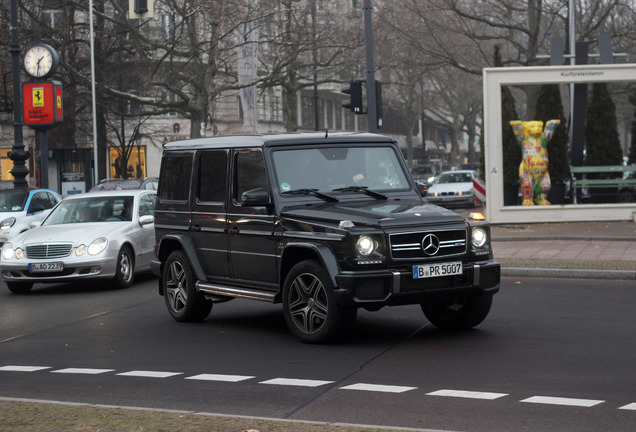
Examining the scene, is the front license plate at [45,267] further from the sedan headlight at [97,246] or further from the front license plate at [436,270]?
the front license plate at [436,270]

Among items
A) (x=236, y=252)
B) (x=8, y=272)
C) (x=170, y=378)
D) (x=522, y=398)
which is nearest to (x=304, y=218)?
(x=236, y=252)

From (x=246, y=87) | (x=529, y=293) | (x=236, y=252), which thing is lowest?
(x=529, y=293)

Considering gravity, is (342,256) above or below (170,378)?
above

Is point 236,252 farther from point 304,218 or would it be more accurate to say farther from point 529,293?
point 529,293

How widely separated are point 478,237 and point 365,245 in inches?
46.1

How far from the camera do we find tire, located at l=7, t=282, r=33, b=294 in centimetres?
1623

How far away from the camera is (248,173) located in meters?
11.0

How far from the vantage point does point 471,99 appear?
7850 cm

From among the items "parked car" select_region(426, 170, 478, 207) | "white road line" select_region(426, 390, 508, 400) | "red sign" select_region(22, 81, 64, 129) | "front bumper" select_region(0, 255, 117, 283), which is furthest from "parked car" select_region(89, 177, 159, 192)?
"white road line" select_region(426, 390, 508, 400)

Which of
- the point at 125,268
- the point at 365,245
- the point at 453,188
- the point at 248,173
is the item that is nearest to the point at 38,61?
the point at 453,188

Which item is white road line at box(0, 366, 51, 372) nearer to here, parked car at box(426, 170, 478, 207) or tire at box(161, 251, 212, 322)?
tire at box(161, 251, 212, 322)

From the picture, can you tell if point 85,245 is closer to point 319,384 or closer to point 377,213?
point 377,213

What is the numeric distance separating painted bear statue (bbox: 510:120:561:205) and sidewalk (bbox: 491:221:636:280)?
5.45 feet

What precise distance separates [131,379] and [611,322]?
512 centimetres
